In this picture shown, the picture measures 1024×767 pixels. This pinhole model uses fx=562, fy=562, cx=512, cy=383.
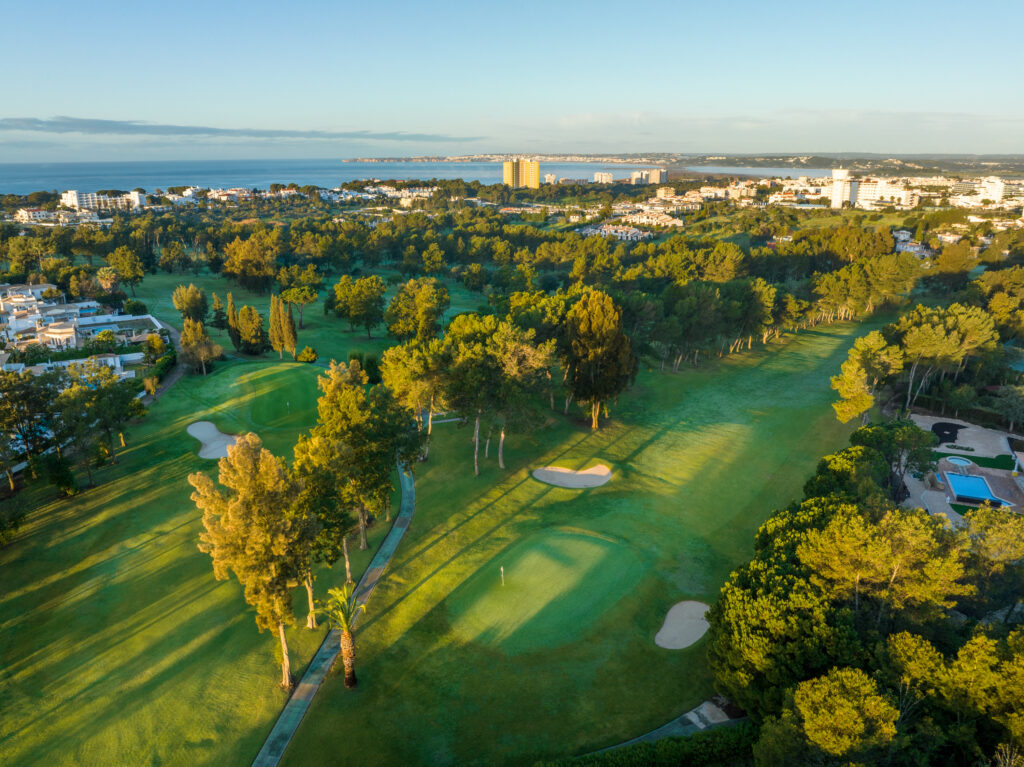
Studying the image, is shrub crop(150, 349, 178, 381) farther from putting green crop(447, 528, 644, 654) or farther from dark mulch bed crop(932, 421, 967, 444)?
dark mulch bed crop(932, 421, 967, 444)

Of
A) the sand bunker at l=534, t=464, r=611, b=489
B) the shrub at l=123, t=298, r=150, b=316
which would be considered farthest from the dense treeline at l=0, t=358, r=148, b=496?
the shrub at l=123, t=298, r=150, b=316

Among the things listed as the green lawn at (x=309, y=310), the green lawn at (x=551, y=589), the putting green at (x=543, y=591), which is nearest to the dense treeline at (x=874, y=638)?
the green lawn at (x=551, y=589)

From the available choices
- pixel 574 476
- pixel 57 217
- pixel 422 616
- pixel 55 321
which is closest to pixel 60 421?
pixel 422 616

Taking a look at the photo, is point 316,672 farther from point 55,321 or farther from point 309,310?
point 309,310

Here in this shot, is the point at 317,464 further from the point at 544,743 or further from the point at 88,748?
the point at 544,743

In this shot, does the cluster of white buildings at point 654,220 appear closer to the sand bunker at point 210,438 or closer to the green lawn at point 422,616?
the green lawn at point 422,616
